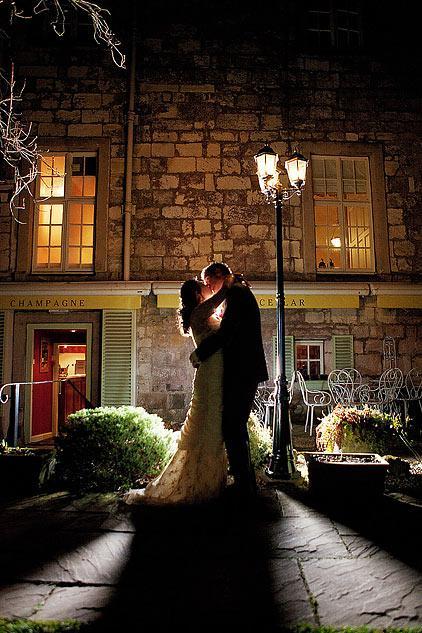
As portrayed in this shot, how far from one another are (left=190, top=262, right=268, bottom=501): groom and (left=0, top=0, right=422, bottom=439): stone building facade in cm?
455

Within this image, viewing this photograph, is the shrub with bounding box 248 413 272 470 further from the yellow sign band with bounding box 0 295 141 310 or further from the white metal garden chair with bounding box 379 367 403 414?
the yellow sign band with bounding box 0 295 141 310

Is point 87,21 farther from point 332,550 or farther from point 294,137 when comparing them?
point 332,550

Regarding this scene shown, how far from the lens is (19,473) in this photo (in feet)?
14.0

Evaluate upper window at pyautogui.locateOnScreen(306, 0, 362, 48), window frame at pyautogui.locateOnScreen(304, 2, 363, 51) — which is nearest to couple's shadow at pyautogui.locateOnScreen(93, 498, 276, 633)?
window frame at pyautogui.locateOnScreen(304, 2, 363, 51)

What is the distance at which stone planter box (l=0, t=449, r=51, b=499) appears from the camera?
4.23m

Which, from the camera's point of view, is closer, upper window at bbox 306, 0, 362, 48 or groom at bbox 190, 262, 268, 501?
groom at bbox 190, 262, 268, 501

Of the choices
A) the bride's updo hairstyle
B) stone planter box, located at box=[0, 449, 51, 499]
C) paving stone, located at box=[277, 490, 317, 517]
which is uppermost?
the bride's updo hairstyle

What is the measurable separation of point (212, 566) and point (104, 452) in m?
2.06

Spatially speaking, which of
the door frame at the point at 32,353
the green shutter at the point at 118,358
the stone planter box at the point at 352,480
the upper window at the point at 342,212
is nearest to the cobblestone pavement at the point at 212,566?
the stone planter box at the point at 352,480

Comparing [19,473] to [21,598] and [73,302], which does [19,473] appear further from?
[73,302]

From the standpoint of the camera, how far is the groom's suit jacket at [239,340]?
12.0ft

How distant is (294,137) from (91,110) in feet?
13.4

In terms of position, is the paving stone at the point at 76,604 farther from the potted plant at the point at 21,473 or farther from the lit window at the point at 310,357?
the lit window at the point at 310,357

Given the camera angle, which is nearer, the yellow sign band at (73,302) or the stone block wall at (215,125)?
the yellow sign band at (73,302)
